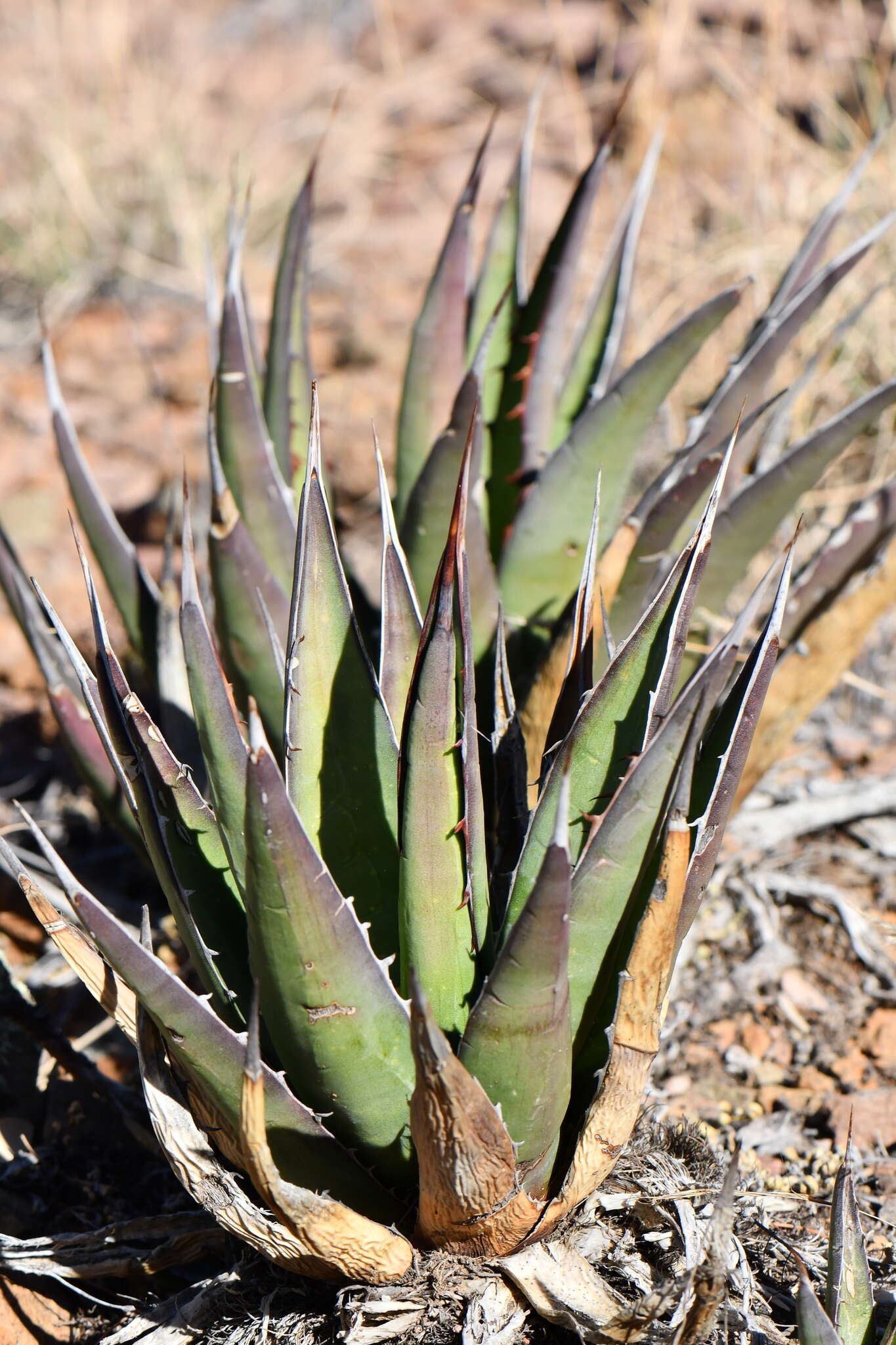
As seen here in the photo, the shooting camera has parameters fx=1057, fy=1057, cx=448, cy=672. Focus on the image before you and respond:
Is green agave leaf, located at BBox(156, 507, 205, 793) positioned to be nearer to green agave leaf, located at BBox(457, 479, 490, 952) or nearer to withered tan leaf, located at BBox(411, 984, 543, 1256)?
green agave leaf, located at BBox(457, 479, 490, 952)

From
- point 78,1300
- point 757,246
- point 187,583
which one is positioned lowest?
point 78,1300

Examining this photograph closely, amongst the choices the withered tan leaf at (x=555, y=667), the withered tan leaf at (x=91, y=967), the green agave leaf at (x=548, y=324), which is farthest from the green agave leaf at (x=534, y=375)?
the withered tan leaf at (x=91, y=967)

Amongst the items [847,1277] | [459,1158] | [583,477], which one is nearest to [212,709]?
[459,1158]

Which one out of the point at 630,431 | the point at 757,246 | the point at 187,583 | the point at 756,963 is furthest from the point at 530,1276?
the point at 757,246

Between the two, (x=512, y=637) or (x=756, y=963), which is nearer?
(x=512, y=637)

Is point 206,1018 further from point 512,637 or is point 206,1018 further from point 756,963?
point 756,963

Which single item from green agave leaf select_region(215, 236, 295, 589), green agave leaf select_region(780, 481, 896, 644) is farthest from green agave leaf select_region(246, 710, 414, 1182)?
green agave leaf select_region(780, 481, 896, 644)

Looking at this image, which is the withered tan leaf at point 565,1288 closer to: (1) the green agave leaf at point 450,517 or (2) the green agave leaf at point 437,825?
(2) the green agave leaf at point 437,825
